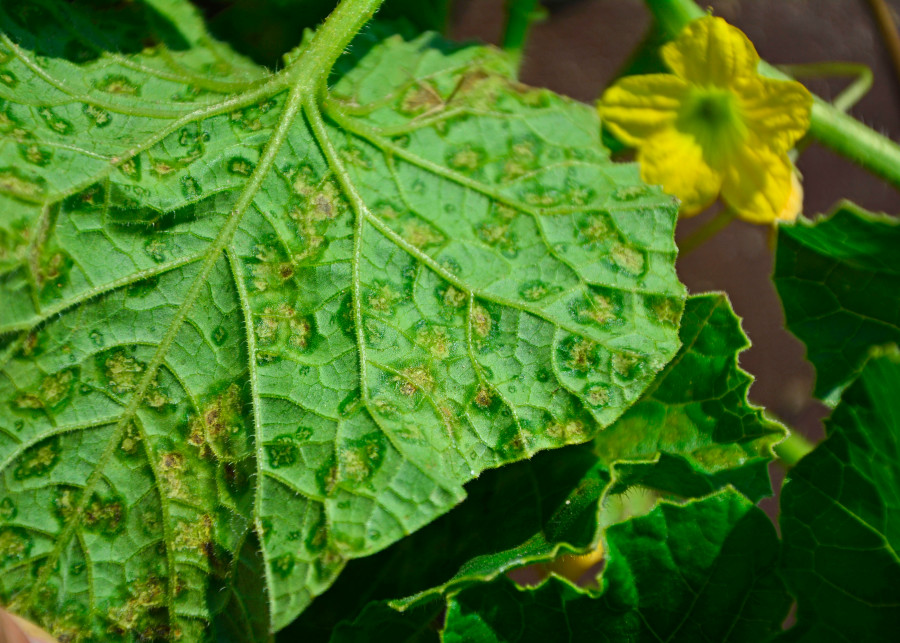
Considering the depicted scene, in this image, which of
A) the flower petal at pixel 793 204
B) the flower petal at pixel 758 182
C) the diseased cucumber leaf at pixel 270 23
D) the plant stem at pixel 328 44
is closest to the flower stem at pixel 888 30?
the flower petal at pixel 793 204

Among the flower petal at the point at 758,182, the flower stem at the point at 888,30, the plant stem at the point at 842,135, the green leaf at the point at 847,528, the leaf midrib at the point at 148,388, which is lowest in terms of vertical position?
the leaf midrib at the point at 148,388

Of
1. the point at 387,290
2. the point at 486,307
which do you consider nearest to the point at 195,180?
the point at 387,290

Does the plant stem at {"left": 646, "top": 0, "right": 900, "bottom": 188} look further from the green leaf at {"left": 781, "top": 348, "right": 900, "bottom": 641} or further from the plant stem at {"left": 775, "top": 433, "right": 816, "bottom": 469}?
the green leaf at {"left": 781, "top": 348, "right": 900, "bottom": 641}

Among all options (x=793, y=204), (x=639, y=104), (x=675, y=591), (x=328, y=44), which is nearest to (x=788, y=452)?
(x=793, y=204)

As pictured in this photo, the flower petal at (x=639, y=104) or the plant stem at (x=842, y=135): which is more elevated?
the plant stem at (x=842, y=135)

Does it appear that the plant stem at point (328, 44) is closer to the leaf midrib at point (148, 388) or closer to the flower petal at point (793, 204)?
the leaf midrib at point (148, 388)

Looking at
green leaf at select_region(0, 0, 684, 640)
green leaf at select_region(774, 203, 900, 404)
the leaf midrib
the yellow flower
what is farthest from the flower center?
the leaf midrib

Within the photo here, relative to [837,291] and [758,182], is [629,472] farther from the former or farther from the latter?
[758,182]
